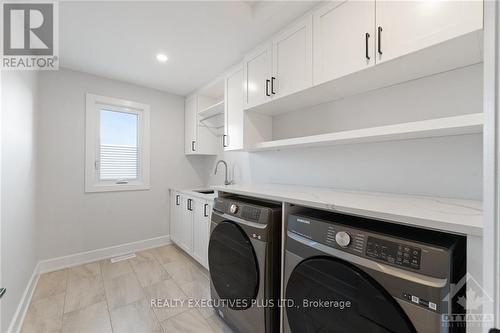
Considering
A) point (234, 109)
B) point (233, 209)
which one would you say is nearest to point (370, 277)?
point (233, 209)

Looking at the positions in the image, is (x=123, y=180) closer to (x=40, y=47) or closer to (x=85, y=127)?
(x=85, y=127)

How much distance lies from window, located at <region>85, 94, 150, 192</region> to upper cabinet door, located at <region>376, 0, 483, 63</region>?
2.96 m

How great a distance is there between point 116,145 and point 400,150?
10.6ft

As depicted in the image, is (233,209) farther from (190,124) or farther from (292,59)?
(190,124)

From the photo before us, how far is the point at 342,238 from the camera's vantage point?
86 centimetres

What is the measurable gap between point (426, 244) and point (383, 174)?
0.81 meters

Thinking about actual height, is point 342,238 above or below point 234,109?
below

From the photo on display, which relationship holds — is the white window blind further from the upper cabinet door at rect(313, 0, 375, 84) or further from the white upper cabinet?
the upper cabinet door at rect(313, 0, 375, 84)

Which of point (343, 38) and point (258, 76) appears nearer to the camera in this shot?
point (343, 38)

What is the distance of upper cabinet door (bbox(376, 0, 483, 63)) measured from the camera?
88 centimetres

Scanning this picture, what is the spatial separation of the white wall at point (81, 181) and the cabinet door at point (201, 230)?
1.00 meters

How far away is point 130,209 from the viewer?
291cm

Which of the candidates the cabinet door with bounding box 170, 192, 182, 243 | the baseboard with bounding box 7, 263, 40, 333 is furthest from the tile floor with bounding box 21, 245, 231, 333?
the cabinet door with bounding box 170, 192, 182, 243

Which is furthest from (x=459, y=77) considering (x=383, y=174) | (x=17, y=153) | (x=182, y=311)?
(x=17, y=153)
